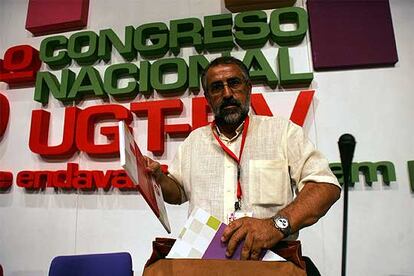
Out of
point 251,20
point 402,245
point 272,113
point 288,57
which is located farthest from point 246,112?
point 402,245

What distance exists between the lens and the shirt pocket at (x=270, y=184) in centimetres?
128

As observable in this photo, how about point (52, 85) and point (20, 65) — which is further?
point (20, 65)

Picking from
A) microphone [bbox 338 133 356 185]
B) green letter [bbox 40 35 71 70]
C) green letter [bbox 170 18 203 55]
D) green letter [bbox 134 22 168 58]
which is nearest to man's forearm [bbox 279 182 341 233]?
microphone [bbox 338 133 356 185]

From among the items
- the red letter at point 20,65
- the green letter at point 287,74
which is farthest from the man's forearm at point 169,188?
the red letter at point 20,65

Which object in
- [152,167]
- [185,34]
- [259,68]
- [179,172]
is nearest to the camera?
[152,167]

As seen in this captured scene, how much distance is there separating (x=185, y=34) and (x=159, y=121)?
69cm

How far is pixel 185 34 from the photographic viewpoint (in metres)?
2.48

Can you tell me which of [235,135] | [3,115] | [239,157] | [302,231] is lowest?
[302,231]

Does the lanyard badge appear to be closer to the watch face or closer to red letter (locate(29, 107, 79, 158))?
the watch face

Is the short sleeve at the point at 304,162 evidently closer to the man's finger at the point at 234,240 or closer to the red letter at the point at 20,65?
the man's finger at the point at 234,240

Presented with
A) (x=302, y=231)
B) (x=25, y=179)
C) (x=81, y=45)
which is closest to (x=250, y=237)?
(x=302, y=231)

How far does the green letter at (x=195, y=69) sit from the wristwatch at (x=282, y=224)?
5.23ft

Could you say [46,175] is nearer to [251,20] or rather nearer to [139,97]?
[139,97]

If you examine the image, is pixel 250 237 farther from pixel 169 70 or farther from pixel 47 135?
pixel 47 135
